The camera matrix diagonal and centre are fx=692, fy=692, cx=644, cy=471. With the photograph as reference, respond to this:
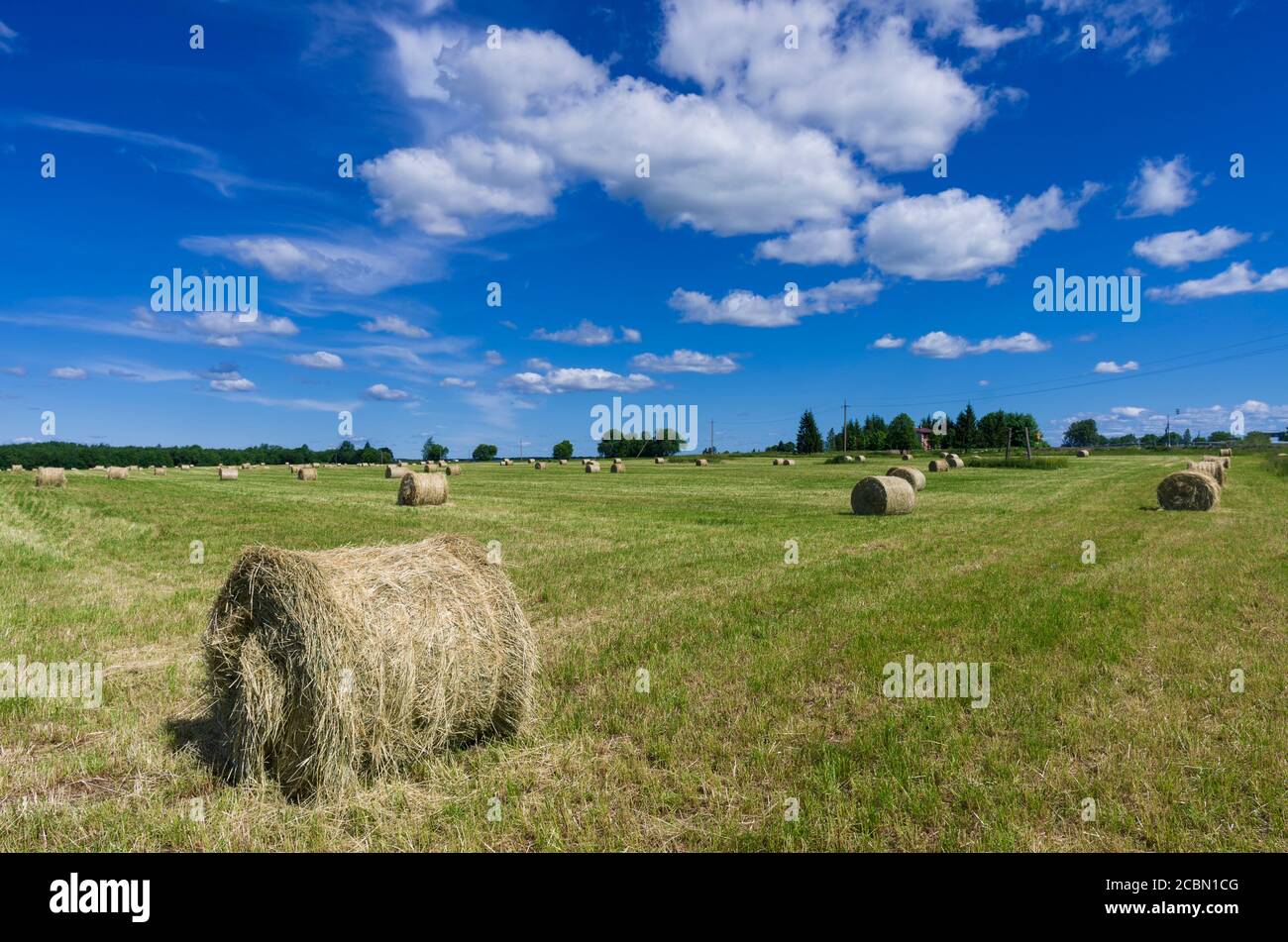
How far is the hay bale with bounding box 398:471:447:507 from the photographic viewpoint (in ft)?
101

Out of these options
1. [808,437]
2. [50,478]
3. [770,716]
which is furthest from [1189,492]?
[808,437]

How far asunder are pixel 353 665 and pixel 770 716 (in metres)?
3.72

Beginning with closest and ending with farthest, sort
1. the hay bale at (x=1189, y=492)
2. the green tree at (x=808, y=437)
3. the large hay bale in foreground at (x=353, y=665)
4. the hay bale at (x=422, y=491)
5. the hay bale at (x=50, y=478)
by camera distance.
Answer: the large hay bale in foreground at (x=353, y=665) < the hay bale at (x=1189, y=492) < the hay bale at (x=422, y=491) < the hay bale at (x=50, y=478) < the green tree at (x=808, y=437)

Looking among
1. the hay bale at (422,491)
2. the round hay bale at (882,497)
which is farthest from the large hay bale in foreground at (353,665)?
the hay bale at (422,491)

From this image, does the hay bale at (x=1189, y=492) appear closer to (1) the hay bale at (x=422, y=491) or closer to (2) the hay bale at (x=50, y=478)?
(1) the hay bale at (x=422, y=491)

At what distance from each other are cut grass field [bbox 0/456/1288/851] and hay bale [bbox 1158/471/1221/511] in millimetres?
9669

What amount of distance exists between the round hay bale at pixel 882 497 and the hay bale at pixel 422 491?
17844mm

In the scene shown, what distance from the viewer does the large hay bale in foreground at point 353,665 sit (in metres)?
5.34

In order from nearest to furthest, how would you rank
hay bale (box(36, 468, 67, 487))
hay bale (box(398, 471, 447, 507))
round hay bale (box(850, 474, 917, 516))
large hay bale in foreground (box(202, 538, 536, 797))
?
large hay bale in foreground (box(202, 538, 536, 797)) < round hay bale (box(850, 474, 917, 516)) < hay bale (box(398, 471, 447, 507)) < hay bale (box(36, 468, 67, 487))

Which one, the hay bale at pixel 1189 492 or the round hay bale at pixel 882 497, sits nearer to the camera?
the hay bale at pixel 1189 492

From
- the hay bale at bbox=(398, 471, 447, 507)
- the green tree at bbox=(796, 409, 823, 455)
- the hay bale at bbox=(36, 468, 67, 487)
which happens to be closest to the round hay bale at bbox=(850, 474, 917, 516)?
the hay bale at bbox=(398, 471, 447, 507)

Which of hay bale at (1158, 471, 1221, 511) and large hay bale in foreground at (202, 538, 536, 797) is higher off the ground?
hay bale at (1158, 471, 1221, 511)

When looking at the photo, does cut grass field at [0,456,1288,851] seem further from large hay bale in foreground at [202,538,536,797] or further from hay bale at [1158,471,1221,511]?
hay bale at [1158,471,1221,511]
